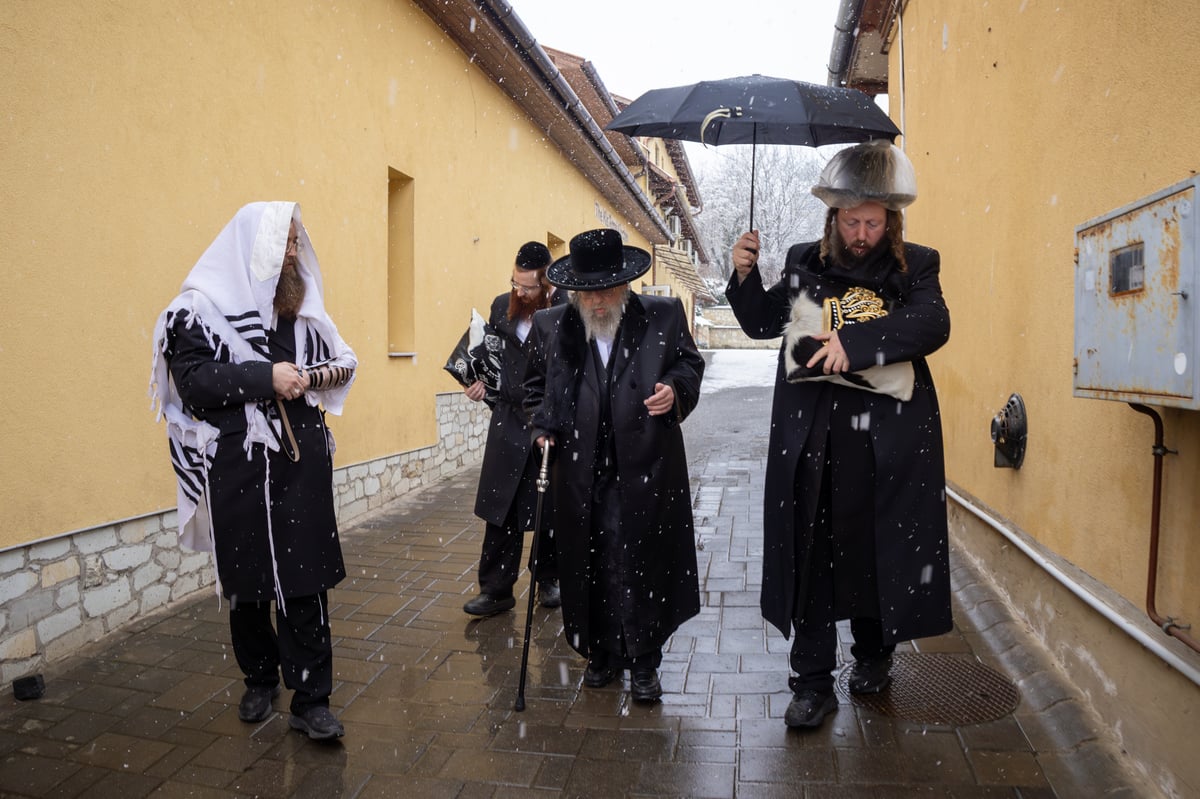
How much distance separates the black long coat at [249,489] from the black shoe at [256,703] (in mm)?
514

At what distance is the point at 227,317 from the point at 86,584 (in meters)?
1.95

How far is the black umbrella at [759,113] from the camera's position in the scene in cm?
348

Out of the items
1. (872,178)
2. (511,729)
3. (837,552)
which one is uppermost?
(872,178)

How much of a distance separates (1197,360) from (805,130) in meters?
2.20

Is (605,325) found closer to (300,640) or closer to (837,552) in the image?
(837,552)

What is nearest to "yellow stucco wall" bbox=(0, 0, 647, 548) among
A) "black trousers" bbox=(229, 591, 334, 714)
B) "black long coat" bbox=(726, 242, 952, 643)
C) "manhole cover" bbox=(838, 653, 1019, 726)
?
"black trousers" bbox=(229, 591, 334, 714)

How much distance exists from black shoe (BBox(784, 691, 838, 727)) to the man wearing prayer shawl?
170cm

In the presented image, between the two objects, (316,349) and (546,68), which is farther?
(546,68)

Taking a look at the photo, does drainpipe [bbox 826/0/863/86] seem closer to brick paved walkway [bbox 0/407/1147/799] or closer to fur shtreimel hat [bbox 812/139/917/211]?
fur shtreimel hat [bbox 812/139/917/211]

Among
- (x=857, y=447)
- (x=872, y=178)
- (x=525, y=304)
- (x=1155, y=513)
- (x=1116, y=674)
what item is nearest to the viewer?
(x=1155, y=513)

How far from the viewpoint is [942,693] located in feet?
11.9

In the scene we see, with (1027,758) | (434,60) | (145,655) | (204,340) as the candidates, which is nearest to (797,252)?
(1027,758)

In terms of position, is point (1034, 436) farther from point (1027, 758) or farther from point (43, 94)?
point (43, 94)

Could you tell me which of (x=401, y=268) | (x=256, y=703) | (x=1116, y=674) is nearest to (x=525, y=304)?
(x=256, y=703)
